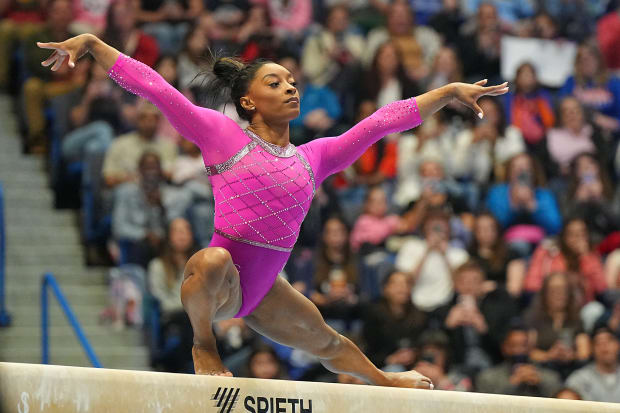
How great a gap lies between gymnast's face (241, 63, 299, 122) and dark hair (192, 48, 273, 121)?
0.04 metres

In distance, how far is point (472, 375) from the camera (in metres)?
7.26

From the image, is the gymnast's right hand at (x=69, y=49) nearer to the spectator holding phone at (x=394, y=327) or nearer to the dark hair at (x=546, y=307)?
the spectator holding phone at (x=394, y=327)

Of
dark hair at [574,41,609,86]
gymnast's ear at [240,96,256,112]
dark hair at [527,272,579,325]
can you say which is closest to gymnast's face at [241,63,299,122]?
gymnast's ear at [240,96,256,112]

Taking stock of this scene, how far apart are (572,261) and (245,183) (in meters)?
4.57

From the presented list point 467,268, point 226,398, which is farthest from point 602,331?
point 226,398

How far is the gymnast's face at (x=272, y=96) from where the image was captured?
14.4ft

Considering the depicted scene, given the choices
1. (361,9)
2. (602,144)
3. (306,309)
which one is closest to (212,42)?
(361,9)

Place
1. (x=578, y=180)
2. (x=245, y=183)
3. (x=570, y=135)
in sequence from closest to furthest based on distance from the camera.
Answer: (x=245, y=183), (x=578, y=180), (x=570, y=135)

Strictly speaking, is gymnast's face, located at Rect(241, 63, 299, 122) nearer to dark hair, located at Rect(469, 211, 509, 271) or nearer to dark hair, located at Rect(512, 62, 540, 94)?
dark hair, located at Rect(469, 211, 509, 271)

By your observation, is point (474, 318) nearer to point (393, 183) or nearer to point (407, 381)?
point (393, 183)

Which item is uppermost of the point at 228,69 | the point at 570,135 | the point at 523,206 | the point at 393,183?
the point at 228,69

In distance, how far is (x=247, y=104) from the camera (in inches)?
176

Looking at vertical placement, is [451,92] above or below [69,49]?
below

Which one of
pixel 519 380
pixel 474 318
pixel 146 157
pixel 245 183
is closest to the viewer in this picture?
pixel 245 183
